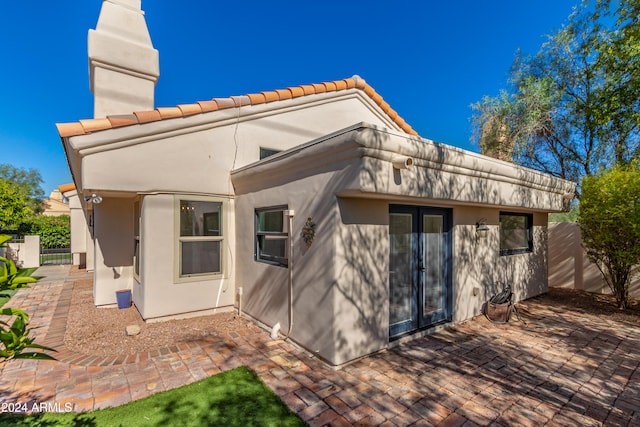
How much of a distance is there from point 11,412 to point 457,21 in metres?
18.2

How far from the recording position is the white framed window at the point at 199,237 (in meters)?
6.77

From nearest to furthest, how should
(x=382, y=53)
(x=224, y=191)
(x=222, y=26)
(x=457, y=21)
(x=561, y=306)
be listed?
(x=224, y=191)
(x=561, y=306)
(x=222, y=26)
(x=457, y=21)
(x=382, y=53)

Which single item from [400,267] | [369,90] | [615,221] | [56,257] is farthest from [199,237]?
[56,257]

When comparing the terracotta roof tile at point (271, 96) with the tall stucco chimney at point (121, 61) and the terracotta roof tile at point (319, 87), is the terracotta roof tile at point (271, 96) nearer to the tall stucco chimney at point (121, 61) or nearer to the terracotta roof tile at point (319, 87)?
the terracotta roof tile at point (319, 87)

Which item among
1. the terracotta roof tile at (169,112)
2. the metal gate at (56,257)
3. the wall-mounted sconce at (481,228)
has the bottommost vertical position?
the metal gate at (56,257)

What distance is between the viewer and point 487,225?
7.34 m

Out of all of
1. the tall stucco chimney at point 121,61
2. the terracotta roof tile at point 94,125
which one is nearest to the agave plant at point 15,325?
the terracotta roof tile at point 94,125

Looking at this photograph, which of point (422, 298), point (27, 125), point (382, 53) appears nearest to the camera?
point (422, 298)

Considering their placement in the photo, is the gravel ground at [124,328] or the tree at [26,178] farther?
the tree at [26,178]

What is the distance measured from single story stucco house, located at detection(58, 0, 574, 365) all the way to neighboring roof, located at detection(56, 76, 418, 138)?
0.11ft

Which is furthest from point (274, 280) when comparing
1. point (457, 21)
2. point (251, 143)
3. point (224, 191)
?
point (457, 21)

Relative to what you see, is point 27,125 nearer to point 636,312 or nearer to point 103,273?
point 103,273

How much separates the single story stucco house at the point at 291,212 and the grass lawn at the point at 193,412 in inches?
49.9

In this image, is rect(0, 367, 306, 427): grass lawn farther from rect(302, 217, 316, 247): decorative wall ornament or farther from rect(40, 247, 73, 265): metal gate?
rect(40, 247, 73, 265): metal gate
